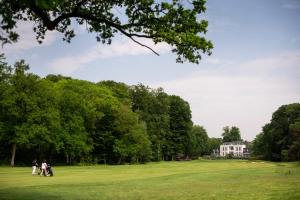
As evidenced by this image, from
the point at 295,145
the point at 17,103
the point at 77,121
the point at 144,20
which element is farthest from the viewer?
the point at 295,145

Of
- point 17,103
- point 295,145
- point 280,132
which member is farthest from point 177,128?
point 17,103

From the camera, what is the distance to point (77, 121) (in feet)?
270

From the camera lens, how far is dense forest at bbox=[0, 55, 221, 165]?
72.4 metres

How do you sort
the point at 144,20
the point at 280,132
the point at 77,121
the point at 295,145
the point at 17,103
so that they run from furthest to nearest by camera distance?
the point at 280,132
the point at 295,145
the point at 77,121
the point at 17,103
the point at 144,20

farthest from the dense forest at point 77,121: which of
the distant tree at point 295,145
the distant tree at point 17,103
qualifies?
the distant tree at point 295,145

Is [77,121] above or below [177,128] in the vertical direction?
below

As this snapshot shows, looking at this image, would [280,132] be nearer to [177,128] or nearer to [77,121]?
[177,128]

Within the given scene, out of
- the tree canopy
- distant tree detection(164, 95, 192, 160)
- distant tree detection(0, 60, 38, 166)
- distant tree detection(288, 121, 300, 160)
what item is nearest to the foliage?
distant tree detection(288, 121, 300, 160)

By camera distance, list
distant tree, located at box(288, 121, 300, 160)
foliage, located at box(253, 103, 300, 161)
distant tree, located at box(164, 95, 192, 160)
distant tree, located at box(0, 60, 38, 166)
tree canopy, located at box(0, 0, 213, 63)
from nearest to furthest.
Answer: tree canopy, located at box(0, 0, 213, 63) → distant tree, located at box(0, 60, 38, 166) → distant tree, located at box(288, 121, 300, 160) → foliage, located at box(253, 103, 300, 161) → distant tree, located at box(164, 95, 192, 160)

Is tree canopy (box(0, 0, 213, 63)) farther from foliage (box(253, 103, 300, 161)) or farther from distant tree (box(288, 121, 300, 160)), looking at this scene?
foliage (box(253, 103, 300, 161))

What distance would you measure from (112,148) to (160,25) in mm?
79102

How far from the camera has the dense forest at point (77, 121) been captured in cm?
7244

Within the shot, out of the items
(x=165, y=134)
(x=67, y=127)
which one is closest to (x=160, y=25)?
(x=67, y=127)

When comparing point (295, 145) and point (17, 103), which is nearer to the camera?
point (17, 103)
